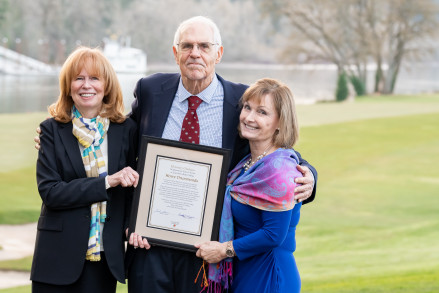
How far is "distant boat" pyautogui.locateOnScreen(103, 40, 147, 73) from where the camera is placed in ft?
96.8

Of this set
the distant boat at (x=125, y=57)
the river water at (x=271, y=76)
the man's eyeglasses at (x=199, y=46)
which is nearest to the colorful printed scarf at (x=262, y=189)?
the man's eyeglasses at (x=199, y=46)

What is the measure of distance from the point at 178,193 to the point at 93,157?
14.0 inches

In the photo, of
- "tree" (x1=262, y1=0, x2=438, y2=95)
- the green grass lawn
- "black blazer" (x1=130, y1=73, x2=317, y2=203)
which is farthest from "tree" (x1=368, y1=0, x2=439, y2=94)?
"black blazer" (x1=130, y1=73, x2=317, y2=203)

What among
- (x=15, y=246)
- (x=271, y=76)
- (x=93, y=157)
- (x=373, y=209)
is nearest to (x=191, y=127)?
(x=93, y=157)

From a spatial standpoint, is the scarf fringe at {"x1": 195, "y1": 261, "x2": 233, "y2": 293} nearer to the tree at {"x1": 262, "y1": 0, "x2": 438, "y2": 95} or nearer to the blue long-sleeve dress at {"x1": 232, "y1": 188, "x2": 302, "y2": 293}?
the blue long-sleeve dress at {"x1": 232, "y1": 188, "x2": 302, "y2": 293}

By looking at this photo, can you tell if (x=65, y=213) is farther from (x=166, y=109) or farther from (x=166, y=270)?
(x=166, y=109)

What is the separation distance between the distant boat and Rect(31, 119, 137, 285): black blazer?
27.2 metres

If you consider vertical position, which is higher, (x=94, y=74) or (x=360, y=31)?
(x=360, y=31)

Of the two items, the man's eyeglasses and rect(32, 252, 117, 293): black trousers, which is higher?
the man's eyeglasses

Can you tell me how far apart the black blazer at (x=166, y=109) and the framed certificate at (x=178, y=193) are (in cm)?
25

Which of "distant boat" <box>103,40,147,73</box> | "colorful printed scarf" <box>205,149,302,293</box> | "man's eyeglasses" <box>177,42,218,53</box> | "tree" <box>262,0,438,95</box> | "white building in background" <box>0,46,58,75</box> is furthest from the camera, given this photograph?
"distant boat" <box>103,40,147,73</box>

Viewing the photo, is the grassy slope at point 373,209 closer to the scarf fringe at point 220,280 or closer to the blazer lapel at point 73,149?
the scarf fringe at point 220,280

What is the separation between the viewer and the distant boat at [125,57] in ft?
96.8

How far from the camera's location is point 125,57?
29.8 metres
